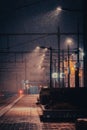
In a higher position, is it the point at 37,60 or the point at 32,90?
the point at 37,60

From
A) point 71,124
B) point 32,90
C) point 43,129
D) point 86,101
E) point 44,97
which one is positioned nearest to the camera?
point 43,129

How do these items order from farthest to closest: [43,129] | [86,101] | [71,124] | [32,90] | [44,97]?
[32,90] < [44,97] < [86,101] < [71,124] < [43,129]

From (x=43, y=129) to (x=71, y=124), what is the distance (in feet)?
16.9

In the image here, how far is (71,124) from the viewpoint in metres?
35.9

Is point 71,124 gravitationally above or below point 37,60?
below

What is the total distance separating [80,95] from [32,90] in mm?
98336

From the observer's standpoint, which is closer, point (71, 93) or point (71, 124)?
point (71, 124)

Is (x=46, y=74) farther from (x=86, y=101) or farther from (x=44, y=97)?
(x=86, y=101)

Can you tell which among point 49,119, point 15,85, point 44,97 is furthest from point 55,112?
point 15,85

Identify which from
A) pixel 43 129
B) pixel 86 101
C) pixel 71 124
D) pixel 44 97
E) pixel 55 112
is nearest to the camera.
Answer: pixel 43 129

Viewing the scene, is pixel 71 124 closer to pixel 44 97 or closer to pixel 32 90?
pixel 44 97

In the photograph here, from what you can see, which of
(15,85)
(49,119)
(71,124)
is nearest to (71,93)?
(49,119)

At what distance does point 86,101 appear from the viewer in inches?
1868

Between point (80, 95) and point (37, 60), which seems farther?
point (37, 60)
